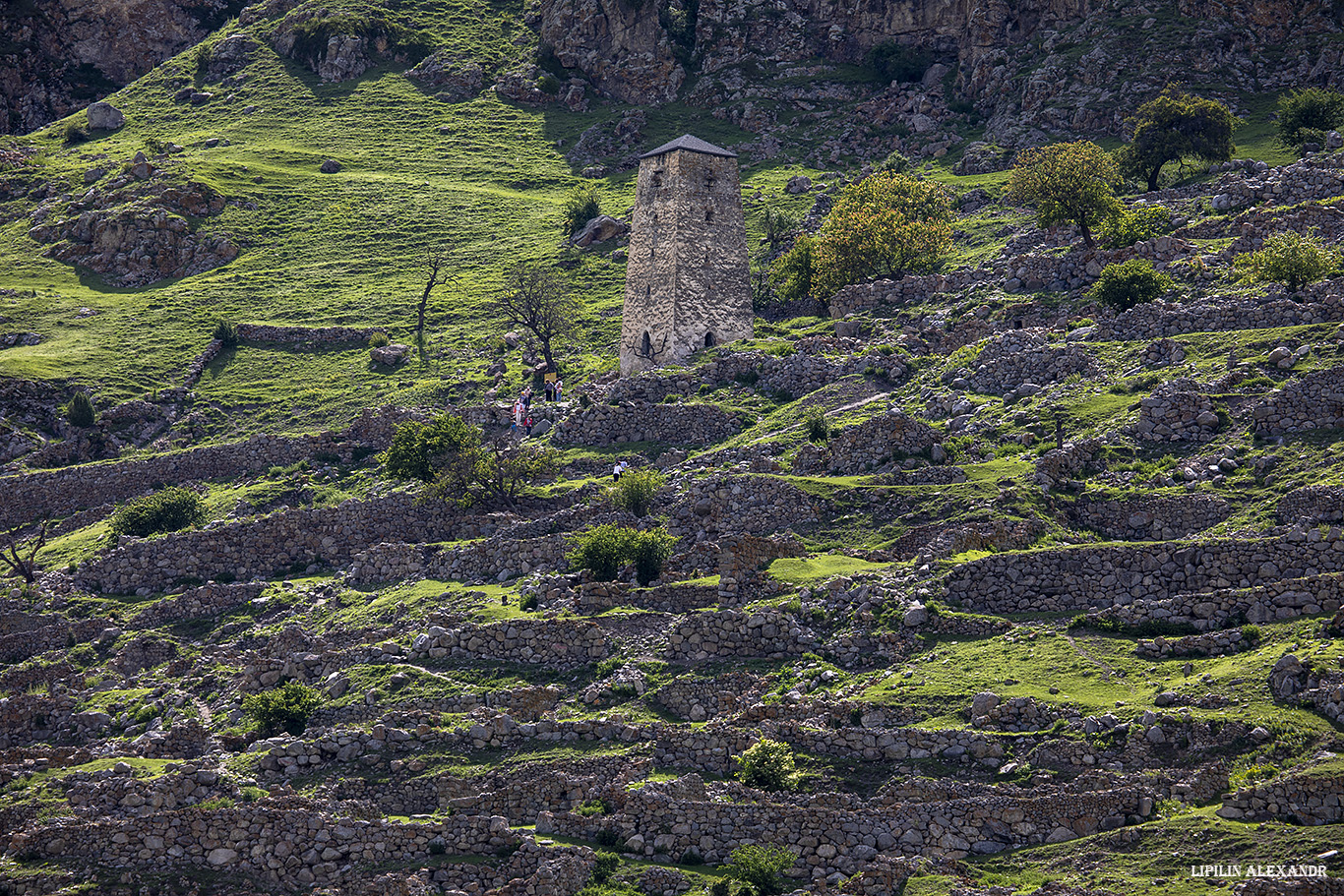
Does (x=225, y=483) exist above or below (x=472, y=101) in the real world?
below

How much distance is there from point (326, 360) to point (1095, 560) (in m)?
43.6

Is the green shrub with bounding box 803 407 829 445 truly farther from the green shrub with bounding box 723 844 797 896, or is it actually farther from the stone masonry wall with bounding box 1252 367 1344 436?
the green shrub with bounding box 723 844 797 896

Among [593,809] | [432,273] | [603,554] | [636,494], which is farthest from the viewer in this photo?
[432,273]

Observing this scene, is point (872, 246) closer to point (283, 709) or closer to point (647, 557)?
point (647, 557)

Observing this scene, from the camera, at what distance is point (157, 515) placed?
52438mm

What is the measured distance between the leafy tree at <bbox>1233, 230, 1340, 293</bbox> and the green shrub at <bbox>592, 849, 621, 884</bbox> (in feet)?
98.0

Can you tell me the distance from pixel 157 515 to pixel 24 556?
535cm

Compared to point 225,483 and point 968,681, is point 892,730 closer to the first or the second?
point 968,681

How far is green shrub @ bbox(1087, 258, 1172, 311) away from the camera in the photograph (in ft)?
164

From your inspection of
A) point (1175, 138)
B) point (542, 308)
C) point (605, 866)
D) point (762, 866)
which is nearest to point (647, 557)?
point (605, 866)

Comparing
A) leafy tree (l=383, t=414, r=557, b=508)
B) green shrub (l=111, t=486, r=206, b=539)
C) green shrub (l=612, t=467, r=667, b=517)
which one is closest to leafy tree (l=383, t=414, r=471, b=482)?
leafy tree (l=383, t=414, r=557, b=508)

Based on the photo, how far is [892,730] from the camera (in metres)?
31.2

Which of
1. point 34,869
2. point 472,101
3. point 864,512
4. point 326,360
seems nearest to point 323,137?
point 472,101


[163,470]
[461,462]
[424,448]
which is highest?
[424,448]
